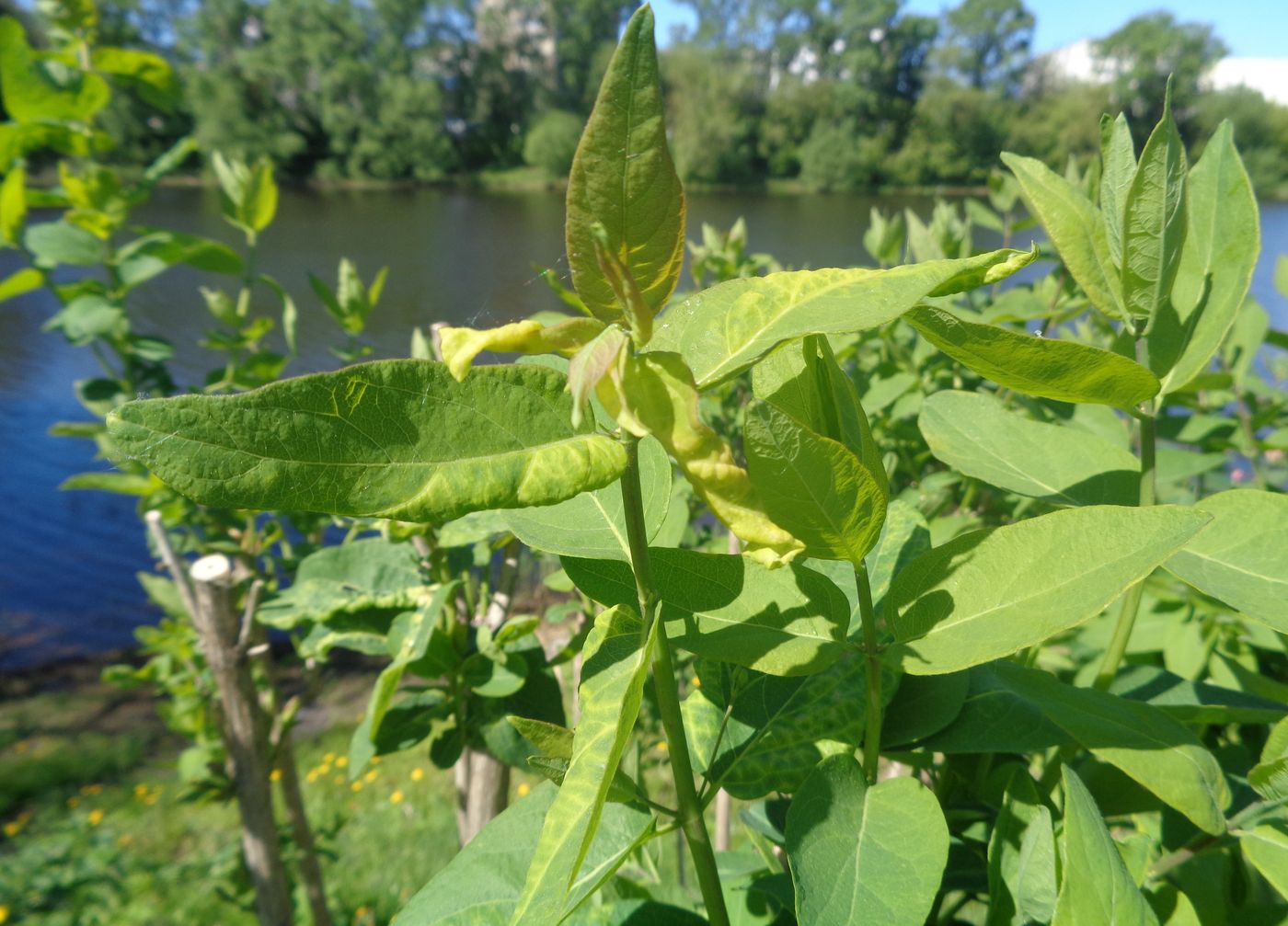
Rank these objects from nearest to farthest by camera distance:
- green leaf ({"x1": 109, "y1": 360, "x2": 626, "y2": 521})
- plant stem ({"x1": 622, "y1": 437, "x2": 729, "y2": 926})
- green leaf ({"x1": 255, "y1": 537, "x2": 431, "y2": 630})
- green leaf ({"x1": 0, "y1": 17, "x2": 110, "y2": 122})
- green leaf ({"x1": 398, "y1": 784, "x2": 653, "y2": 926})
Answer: green leaf ({"x1": 109, "y1": 360, "x2": 626, "y2": 521})
plant stem ({"x1": 622, "y1": 437, "x2": 729, "y2": 926})
green leaf ({"x1": 398, "y1": 784, "x2": 653, "y2": 926})
green leaf ({"x1": 255, "y1": 537, "x2": 431, "y2": 630})
green leaf ({"x1": 0, "y1": 17, "x2": 110, "y2": 122})

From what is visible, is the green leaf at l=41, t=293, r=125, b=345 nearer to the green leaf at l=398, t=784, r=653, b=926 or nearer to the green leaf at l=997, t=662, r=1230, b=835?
the green leaf at l=398, t=784, r=653, b=926

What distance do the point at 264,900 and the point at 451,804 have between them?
2209mm

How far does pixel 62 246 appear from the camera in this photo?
184cm

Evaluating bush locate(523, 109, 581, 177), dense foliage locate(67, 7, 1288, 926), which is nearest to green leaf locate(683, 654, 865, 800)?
dense foliage locate(67, 7, 1288, 926)

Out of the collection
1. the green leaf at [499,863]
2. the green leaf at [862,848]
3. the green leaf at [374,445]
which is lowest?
the green leaf at [499,863]

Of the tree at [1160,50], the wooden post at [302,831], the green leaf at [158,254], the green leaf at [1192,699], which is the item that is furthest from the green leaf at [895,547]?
the tree at [1160,50]

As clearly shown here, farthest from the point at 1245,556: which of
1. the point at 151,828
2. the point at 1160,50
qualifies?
the point at 1160,50

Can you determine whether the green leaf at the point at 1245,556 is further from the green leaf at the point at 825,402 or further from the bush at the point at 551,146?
the bush at the point at 551,146

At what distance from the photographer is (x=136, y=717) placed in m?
4.96

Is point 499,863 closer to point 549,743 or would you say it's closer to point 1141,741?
point 549,743

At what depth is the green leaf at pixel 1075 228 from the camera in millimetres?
660

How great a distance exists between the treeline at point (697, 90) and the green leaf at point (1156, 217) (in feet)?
84.7

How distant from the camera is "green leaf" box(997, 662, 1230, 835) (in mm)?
567

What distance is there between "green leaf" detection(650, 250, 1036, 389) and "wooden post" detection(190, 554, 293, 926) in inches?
53.5
